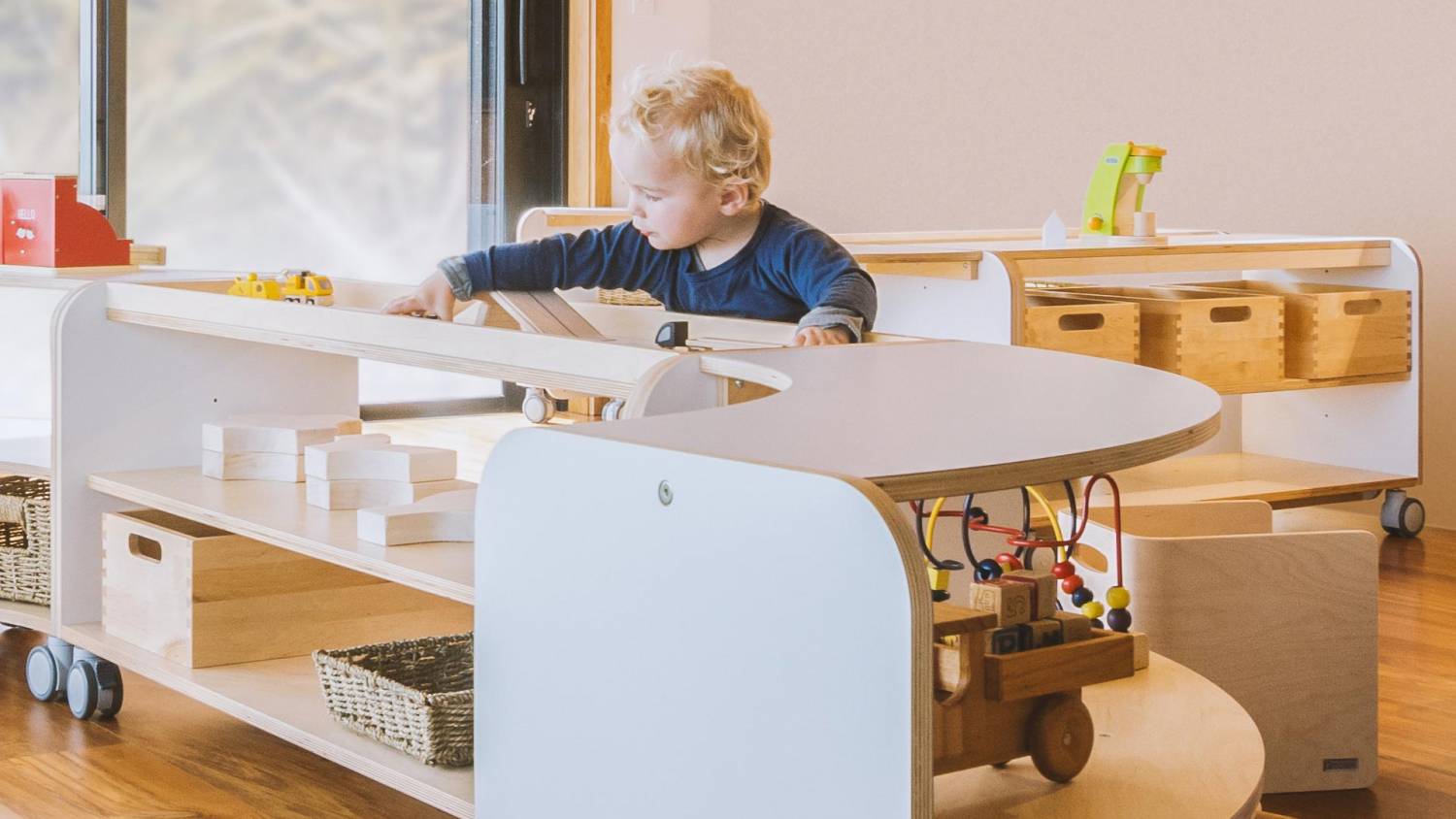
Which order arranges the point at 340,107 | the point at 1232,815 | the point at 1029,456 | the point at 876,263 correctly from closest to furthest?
the point at 1029,456, the point at 1232,815, the point at 876,263, the point at 340,107

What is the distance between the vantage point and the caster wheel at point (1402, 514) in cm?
346

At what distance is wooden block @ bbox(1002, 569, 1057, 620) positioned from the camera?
1227mm

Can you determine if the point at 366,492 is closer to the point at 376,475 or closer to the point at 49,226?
the point at 376,475

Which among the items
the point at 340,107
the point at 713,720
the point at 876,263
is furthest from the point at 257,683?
the point at 340,107

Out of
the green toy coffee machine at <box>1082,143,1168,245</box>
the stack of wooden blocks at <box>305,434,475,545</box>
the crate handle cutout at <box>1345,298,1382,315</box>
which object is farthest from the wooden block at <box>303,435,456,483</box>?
the crate handle cutout at <box>1345,298,1382,315</box>

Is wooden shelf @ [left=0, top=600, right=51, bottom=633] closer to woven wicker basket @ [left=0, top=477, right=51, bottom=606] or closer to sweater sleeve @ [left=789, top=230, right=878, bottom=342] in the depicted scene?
woven wicker basket @ [left=0, top=477, right=51, bottom=606]

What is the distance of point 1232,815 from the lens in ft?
3.81

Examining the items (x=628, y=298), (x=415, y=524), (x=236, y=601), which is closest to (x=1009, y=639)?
(x=415, y=524)

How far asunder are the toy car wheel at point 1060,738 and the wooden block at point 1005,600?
7 centimetres

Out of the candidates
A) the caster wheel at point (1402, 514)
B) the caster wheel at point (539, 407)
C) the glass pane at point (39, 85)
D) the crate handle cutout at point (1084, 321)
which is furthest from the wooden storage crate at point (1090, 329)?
the glass pane at point (39, 85)

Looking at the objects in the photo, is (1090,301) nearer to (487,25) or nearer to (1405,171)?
(1405,171)

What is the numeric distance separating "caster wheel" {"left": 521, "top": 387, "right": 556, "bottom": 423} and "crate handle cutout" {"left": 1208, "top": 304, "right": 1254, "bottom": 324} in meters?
1.92

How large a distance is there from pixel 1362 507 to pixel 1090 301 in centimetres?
107

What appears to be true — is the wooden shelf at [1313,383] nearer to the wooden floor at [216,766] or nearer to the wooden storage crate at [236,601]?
the wooden floor at [216,766]
